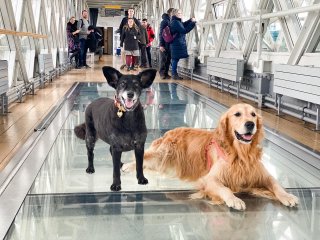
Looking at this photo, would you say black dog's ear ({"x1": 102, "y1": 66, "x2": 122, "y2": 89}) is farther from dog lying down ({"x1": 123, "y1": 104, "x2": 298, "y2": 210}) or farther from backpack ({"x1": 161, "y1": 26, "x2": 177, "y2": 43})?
backpack ({"x1": 161, "y1": 26, "x2": 177, "y2": 43})

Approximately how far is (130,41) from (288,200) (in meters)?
10.3

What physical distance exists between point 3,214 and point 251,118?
1.40 meters

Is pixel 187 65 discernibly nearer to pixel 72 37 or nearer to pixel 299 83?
pixel 72 37

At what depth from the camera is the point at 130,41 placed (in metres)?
12.4

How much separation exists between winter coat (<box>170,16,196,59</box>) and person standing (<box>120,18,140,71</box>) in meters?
1.56

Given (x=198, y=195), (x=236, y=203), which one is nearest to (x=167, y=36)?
(x=198, y=195)

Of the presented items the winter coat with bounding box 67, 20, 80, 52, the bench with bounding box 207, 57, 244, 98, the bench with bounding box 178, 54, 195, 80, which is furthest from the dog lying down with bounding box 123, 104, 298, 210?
the winter coat with bounding box 67, 20, 80, 52

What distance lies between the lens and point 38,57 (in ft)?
30.7

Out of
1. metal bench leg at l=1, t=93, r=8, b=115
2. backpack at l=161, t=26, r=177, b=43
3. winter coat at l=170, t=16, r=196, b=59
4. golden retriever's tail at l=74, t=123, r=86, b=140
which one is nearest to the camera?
golden retriever's tail at l=74, t=123, r=86, b=140

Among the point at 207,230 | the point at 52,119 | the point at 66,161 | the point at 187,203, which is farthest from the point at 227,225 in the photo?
the point at 52,119

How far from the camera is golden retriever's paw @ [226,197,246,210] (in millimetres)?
2421

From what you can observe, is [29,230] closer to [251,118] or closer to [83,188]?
[83,188]

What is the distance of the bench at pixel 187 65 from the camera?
1192 centimetres

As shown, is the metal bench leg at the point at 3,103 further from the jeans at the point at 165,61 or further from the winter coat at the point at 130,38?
the winter coat at the point at 130,38
